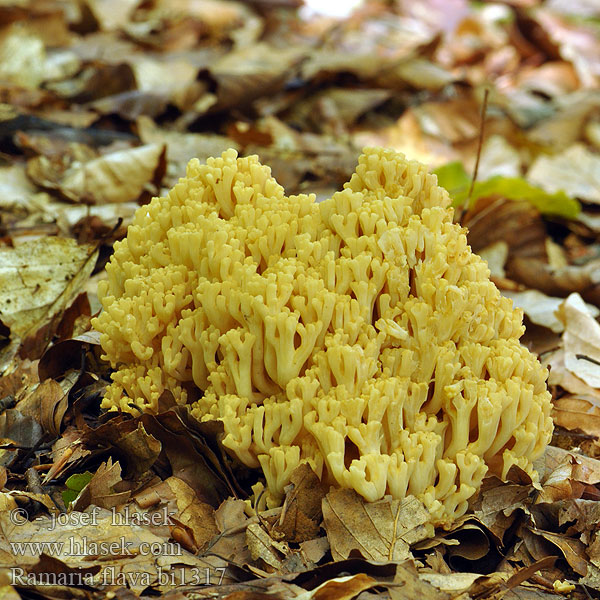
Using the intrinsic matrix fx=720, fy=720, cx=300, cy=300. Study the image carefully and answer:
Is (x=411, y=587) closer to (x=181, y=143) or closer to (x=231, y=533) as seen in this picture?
(x=231, y=533)

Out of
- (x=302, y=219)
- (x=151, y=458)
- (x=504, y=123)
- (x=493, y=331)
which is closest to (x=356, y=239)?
(x=302, y=219)

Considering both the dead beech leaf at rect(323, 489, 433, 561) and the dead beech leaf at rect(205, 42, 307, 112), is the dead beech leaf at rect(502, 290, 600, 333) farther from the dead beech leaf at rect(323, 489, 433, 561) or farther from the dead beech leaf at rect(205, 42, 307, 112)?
the dead beech leaf at rect(205, 42, 307, 112)

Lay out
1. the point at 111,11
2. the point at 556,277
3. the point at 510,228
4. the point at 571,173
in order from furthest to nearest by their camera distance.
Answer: the point at 111,11 → the point at 571,173 → the point at 510,228 → the point at 556,277

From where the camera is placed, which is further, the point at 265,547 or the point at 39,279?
the point at 39,279

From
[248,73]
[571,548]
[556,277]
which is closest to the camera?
[571,548]

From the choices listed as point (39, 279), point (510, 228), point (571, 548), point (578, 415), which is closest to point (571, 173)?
point (510, 228)

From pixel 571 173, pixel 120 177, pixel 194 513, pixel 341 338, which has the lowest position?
pixel 571 173

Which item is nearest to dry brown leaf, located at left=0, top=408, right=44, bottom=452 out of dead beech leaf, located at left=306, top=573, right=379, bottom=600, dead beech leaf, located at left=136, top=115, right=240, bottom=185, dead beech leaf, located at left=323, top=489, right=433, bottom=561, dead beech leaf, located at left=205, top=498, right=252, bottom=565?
dead beech leaf, located at left=205, top=498, right=252, bottom=565
